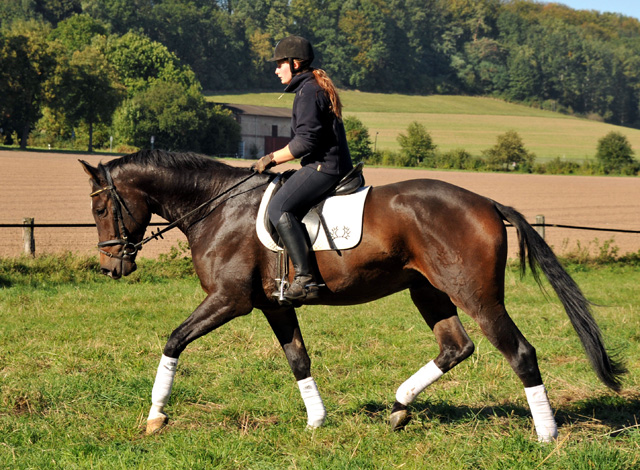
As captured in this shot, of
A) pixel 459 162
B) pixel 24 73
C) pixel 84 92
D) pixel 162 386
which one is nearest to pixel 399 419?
pixel 162 386

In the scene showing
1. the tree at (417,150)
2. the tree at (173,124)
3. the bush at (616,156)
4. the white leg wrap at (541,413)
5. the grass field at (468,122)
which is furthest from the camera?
the grass field at (468,122)

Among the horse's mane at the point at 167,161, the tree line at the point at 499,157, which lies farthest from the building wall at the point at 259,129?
the horse's mane at the point at 167,161

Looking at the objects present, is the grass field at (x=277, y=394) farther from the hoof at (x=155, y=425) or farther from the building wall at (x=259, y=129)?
the building wall at (x=259, y=129)

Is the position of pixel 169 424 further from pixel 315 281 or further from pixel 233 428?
pixel 315 281

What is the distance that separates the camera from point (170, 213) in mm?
5949

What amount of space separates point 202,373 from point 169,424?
1581 millimetres

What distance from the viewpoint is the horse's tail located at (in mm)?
5375

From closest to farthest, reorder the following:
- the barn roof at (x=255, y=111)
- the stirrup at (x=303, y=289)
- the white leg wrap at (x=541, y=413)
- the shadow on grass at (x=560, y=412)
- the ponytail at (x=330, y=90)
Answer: the white leg wrap at (x=541, y=413), the stirrup at (x=303, y=289), the ponytail at (x=330, y=90), the shadow on grass at (x=560, y=412), the barn roof at (x=255, y=111)

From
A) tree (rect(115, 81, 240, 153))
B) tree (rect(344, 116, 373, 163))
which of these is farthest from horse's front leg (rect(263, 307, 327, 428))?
tree (rect(115, 81, 240, 153))

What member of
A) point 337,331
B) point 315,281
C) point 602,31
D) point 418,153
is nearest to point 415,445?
point 315,281

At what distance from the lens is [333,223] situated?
17.6ft

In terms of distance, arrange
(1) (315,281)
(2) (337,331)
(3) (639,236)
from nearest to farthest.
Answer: (1) (315,281) < (2) (337,331) < (3) (639,236)

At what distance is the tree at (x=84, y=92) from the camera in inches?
2822

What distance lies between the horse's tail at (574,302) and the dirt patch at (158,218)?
421 inches
